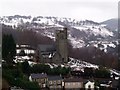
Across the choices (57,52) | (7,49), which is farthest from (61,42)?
(7,49)

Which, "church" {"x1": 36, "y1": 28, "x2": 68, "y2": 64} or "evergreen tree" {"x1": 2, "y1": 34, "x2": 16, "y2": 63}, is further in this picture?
"church" {"x1": 36, "y1": 28, "x2": 68, "y2": 64}

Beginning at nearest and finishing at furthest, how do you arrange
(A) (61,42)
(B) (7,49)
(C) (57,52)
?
(B) (7,49) → (C) (57,52) → (A) (61,42)

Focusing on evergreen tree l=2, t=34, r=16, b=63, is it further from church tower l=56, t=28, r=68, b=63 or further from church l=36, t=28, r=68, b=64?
church tower l=56, t=28, r=68, b=63

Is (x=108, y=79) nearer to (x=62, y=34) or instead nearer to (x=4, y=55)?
(x=4, y=55)

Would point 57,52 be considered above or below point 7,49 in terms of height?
below

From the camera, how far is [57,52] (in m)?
8.69

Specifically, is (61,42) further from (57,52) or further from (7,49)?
(7,49)

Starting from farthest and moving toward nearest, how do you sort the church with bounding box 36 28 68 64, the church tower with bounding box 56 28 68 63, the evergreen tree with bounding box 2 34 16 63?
the church tower with bounding box 56 28 68 63, the church with bounding box 36 28 68 64, the evergreen tree with bounding box 2 34 16 63

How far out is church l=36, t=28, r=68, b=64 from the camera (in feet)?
27.5

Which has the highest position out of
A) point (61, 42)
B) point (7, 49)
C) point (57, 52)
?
point (7, 49)

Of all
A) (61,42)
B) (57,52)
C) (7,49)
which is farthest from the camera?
A: (61,42)

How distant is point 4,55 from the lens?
20.6 ft

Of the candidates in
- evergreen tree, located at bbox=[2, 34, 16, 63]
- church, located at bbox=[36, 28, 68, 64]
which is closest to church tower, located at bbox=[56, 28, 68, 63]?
church, located at bbox=[36, 28, 68, 64]

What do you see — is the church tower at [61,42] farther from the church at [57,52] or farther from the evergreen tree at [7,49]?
the evergreen tree at [7,49]
